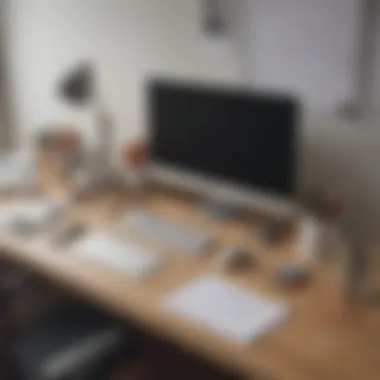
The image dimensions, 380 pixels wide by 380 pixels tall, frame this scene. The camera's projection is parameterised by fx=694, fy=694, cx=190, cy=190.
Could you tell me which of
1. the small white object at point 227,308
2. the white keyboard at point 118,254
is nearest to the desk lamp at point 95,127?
the white keyboard at point 118,254

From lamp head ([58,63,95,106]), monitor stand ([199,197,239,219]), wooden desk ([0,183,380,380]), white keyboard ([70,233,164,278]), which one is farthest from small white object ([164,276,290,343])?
lamp head ([58,63,95,106])

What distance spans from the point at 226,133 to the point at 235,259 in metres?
0.41

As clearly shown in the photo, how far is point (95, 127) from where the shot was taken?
289 centimetres

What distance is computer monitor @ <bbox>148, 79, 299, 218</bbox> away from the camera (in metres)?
1.99

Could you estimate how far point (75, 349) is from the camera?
77.9 inches

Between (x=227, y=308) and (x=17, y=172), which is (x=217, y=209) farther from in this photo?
(x=17, y=172)

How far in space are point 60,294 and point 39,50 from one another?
3.74ft

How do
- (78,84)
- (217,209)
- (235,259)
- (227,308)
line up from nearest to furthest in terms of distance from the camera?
(227,308)
(235,259)
(217,209)
(78,84)

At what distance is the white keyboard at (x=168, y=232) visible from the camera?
210 centimetres

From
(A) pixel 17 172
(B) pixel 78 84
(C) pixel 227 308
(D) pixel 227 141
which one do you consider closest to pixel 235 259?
(C) pixel 227 308

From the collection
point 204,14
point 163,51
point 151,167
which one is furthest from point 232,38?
point 151,167

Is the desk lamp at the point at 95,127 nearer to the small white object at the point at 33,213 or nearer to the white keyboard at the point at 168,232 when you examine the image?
the small white object at the point at 33,213

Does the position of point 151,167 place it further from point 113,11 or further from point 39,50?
point 39,50

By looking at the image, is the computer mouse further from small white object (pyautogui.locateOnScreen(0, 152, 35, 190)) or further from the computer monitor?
small white object (pyautogui.locateOnScreen(0, 152, 35, 190))
